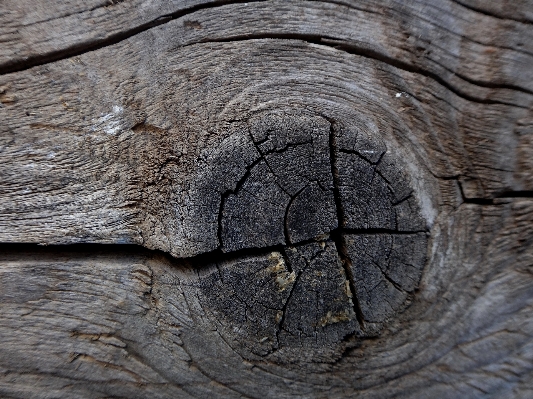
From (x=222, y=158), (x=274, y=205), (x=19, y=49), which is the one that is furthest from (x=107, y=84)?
(x=274, y=205)

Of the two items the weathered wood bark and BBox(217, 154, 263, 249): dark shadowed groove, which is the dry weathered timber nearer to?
the weathered wood bark

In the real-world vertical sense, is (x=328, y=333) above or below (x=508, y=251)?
below

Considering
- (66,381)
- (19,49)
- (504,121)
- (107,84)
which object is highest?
(19,49)

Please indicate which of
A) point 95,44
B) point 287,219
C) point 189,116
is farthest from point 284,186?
point 95,44

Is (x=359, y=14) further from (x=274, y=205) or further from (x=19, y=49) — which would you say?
(x=19, y=49)

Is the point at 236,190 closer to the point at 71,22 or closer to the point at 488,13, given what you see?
the point at 71,22

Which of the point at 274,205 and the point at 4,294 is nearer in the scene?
the point at 274,205
